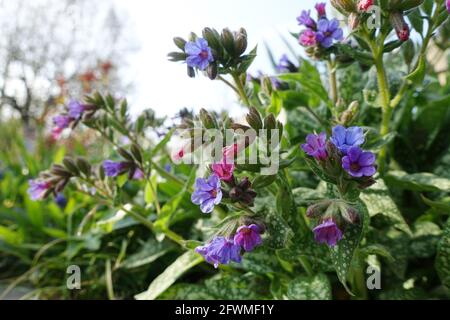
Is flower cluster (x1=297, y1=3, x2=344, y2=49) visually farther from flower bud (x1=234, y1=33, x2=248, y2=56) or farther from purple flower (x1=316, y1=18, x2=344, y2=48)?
flower bud (x1=234, y1=33, x2=248, y2=56)

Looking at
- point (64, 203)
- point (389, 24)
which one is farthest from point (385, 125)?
point (64, 203)

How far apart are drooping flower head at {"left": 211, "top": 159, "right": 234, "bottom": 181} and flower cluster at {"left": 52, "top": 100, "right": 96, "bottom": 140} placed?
0.53 m

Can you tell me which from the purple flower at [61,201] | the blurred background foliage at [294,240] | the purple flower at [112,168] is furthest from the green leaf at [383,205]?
the purple flower at [61,201]

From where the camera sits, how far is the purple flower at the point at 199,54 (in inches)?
28.9

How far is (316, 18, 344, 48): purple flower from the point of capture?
2.81 ft

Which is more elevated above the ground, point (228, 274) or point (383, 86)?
point (383, 86)

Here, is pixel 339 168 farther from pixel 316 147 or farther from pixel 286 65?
pixel 286 65

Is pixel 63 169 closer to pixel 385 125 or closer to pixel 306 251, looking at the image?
pixel 306 251

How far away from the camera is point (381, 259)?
980 mm

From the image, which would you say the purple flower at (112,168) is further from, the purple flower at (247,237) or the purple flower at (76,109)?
the purple flower at (247,237)

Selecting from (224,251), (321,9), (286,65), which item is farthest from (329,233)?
(286,65)

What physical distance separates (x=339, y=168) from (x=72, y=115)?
0.71 metres

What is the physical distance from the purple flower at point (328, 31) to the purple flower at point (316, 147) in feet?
0.94

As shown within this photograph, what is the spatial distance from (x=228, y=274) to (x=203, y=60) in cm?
51
